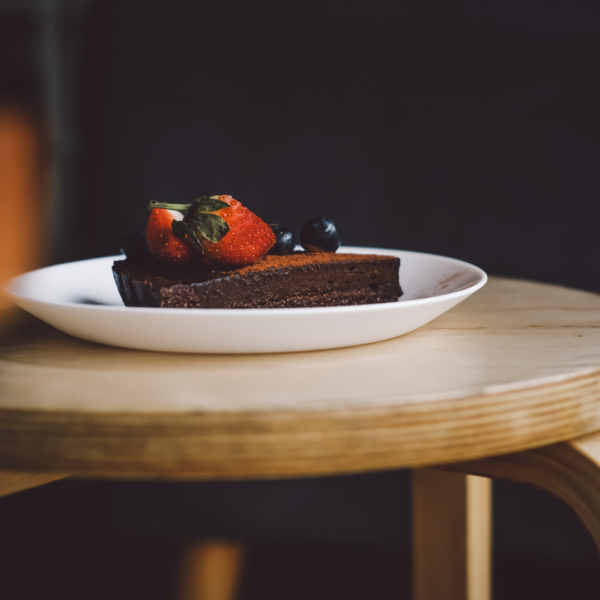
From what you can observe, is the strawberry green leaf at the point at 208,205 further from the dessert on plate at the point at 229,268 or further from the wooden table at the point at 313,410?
the wooden table at the point at 313,410

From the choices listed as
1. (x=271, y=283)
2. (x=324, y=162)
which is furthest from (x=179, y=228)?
(x=324, y=162)

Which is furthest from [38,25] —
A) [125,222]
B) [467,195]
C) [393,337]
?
[393,337]

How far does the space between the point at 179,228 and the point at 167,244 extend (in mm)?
46

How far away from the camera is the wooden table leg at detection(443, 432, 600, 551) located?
56cm

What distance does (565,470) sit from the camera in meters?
0.59

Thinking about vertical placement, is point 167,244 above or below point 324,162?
→ below

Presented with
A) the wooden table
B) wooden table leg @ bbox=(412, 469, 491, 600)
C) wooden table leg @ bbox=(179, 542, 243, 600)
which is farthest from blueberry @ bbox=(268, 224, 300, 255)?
wooden table leg @ bbox=(179, 542, 243, 600)

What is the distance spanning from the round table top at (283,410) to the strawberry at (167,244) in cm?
24

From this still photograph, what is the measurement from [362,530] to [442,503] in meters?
1.02

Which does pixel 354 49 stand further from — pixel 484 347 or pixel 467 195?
pixel 484 347

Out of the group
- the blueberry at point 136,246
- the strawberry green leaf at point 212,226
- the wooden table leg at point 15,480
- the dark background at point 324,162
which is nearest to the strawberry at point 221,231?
the strawberry green leaf at point 212,226

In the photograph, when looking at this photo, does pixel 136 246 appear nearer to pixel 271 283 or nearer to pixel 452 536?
pixel 271 283

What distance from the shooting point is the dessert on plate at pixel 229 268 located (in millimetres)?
810

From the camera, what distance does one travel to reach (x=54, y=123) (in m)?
Result: 2.12
